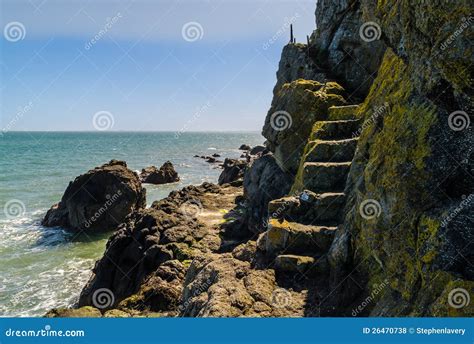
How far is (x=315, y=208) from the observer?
17531 millimetres

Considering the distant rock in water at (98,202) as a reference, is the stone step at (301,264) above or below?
above

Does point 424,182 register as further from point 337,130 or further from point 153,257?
point 153,257

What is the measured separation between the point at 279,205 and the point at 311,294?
5.26m

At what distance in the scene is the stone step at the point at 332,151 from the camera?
1973 cm

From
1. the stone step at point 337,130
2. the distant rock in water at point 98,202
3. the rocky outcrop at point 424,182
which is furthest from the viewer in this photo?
the distant rock in water at point 98,202

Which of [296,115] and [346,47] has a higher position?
[346,47]

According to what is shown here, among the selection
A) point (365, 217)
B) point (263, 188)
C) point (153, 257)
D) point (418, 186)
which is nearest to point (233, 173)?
point (263, 188)

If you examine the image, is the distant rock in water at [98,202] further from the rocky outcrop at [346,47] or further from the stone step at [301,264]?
the stone step at [301,264]

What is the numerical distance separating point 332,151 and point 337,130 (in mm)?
2309

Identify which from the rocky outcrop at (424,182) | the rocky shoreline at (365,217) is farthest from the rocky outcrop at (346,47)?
the rocky outcrop at (424,182)

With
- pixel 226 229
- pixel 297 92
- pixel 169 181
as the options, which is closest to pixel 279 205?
pixel 297 92

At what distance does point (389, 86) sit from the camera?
16109 millimetres

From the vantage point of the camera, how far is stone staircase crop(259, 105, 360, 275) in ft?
50.9

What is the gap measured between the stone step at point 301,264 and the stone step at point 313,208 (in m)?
2.41
